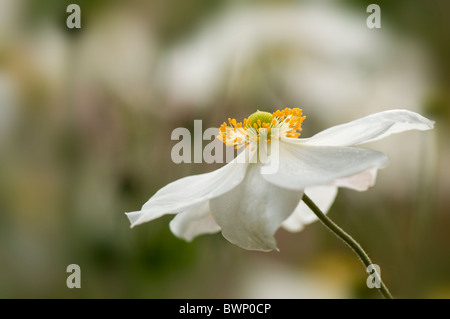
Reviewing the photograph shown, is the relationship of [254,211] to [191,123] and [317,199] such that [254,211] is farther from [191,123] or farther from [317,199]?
[191,123]

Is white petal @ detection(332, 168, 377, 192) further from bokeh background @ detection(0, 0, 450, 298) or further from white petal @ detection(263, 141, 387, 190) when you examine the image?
bokeh background @ detection(0, 0, 450, 298)

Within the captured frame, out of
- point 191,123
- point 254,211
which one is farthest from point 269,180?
point 191,123

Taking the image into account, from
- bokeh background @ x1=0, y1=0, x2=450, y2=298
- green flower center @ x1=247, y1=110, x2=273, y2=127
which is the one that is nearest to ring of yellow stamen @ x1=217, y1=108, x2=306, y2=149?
green flower center @ x1=247, y1=110, x2=273, y2=127

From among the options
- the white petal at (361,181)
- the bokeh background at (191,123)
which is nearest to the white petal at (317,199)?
the white petal at (361,181)

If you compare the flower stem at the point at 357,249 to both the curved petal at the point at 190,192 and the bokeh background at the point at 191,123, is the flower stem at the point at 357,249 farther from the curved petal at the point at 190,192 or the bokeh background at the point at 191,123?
the bokeh background at the point at 191,123

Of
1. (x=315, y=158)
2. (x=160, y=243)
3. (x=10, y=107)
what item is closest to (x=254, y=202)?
(x=315, y=158)

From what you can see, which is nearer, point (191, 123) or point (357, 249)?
point (357, 249)
